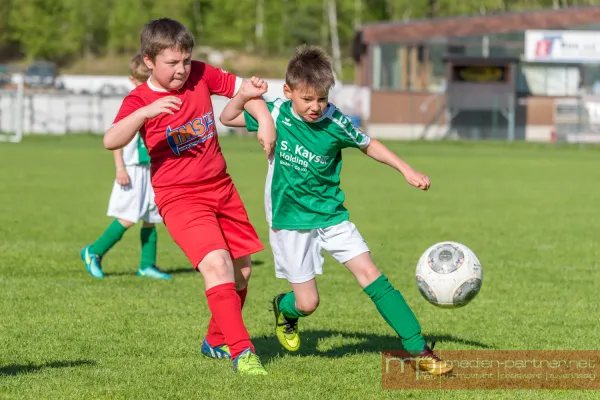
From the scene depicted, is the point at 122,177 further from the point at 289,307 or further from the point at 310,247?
the point at 310,247

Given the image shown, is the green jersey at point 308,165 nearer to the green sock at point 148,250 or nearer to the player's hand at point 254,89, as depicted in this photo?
the player's hand at point 254,89

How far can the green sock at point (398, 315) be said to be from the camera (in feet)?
18.6

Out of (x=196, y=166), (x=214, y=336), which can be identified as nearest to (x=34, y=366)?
(x=214, y=336)

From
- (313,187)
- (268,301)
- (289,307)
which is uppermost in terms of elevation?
(313,187)

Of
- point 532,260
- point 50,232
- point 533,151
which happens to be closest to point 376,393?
point 532,260

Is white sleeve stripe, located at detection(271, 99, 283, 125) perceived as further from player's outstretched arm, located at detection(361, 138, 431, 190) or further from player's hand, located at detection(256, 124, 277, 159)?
player's outstretched arm, located at detection(361, 138, 431, 190)

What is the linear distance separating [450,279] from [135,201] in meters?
4.34

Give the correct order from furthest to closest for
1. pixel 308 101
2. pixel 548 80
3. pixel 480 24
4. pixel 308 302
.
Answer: pixel 480 24 → pixel 548 80 → pixel 308 302 → pixel 308 101

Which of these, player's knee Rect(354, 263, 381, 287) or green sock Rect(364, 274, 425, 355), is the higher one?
player's knee Rect(354, 263, 381, 287)

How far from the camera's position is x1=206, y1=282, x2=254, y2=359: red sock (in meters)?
5.63

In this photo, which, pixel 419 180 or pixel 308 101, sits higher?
pixel 308 101

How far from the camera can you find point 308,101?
5.67 meters

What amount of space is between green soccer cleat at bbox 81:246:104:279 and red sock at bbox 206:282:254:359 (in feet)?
12.6

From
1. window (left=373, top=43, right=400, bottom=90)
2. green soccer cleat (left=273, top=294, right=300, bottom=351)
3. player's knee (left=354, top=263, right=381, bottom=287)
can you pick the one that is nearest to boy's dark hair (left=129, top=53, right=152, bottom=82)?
green soccer cleat (left=273, top=294, right=300, bottom=351)
